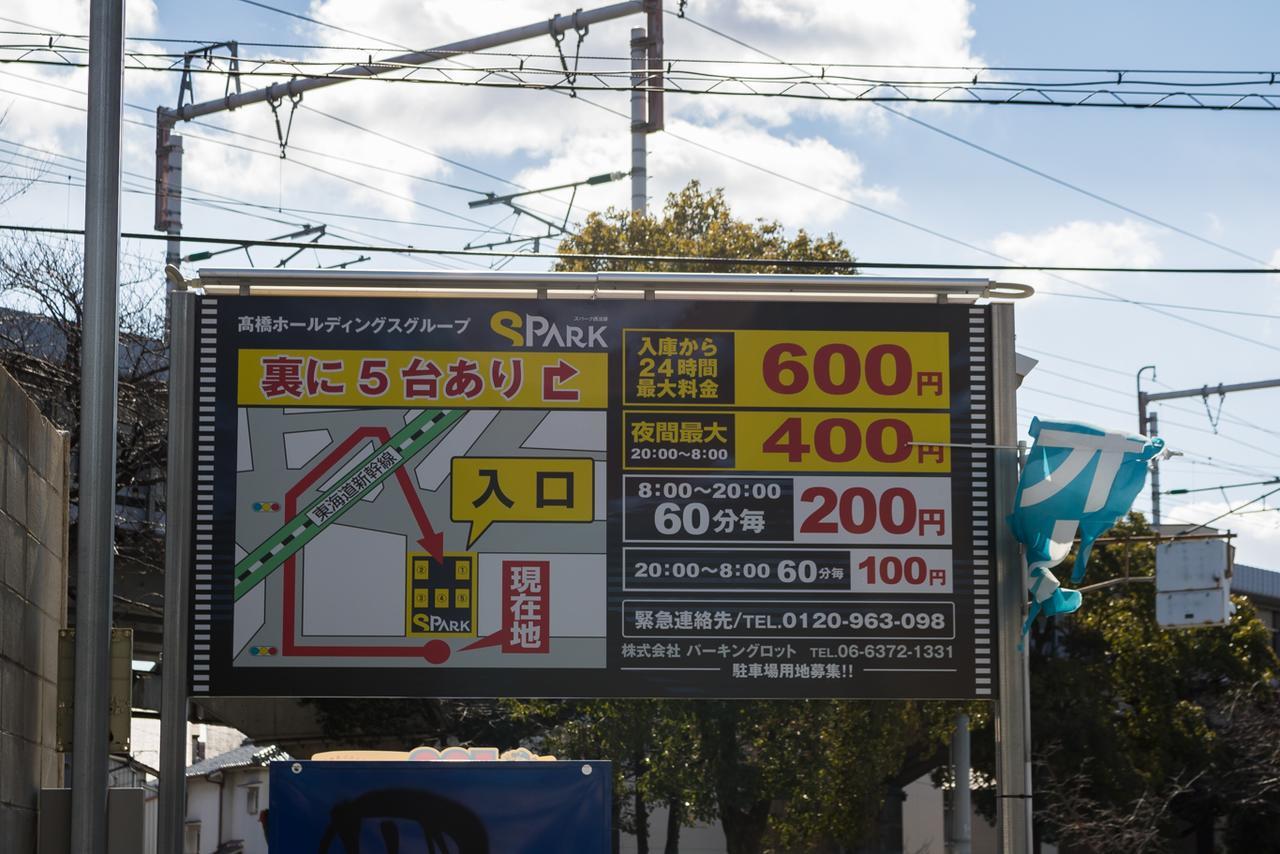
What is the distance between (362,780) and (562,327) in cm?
327

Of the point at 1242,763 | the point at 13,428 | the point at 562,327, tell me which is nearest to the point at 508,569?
the point at 562,327

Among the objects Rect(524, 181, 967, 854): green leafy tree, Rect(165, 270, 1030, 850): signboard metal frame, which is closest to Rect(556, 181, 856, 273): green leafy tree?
Rect(524, 181, 967, 854): green leafy tree

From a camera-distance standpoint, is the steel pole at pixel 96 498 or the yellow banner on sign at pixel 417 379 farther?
the yellow banner on sign at pixel 417 379

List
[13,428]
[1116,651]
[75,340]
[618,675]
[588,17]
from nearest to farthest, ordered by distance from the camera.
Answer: [13,428], [618,675], [75,340], [588,17], [1116,651]

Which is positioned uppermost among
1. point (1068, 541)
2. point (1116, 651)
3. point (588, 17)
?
point (588, 17)

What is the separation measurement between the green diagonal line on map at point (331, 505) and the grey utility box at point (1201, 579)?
7.61 m

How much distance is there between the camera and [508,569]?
411 inches

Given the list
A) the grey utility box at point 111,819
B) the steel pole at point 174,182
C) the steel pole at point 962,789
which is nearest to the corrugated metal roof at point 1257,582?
the steel pole at point 962,789

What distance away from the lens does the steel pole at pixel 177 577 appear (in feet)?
33.1

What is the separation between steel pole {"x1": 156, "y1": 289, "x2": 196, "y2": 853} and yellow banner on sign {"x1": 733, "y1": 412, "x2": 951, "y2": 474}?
360 cm

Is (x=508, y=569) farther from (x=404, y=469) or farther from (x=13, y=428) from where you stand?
(x=13, y=428)

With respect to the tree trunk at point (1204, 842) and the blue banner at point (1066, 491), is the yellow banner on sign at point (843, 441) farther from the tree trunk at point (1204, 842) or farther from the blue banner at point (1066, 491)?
the tree trunk at point (1204, 842)

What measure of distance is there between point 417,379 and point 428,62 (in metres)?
15.7

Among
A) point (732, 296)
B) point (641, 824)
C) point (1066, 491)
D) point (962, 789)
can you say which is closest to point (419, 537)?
point (732, 296)
